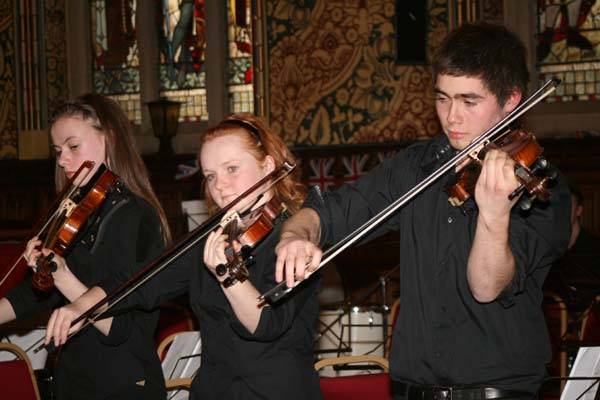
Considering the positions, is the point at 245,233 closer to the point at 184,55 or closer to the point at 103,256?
the point at 103,256

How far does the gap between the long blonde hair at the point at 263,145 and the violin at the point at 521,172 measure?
0.54 metres

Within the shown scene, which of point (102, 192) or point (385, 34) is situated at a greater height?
point (385, 34)

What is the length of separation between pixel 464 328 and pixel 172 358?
5.20 feet

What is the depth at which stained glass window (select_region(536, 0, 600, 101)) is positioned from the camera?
293 inches

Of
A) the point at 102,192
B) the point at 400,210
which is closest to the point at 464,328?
the point at 400,210

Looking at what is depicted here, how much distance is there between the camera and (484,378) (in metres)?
2.17

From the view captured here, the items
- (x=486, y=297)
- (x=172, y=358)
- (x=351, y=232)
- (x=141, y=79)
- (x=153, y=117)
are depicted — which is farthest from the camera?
(x=141, y=79)

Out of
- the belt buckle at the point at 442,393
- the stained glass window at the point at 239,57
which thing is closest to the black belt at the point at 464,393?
the belt buckle at the point at 442,393

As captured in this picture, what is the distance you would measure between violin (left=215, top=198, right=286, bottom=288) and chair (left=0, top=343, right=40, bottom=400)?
1048mm

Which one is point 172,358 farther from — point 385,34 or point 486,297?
point 385,34

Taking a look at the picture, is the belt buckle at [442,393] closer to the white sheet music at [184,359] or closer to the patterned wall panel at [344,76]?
the white sheet music at [184,359]

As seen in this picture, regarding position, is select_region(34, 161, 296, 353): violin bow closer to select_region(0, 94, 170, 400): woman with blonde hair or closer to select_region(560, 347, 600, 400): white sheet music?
select_region(0, 94, 170, 400): woman with blonde hair

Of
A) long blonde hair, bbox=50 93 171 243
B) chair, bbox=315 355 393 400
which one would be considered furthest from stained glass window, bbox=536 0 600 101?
long blonde hair, bbox=50 93 171 243

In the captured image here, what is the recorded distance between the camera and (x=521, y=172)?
2051 millimetres
